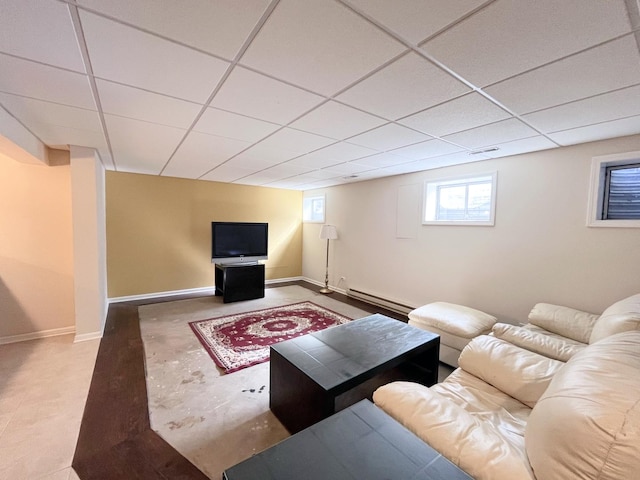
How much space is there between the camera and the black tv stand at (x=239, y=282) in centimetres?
449

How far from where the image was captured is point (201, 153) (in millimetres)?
3078

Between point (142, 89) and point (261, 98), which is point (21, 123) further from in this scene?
point (261, 98)

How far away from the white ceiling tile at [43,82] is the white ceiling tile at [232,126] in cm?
69

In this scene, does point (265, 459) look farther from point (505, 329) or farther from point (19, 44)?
point (505, 329)

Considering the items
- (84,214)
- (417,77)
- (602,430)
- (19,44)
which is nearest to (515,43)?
(417,77)

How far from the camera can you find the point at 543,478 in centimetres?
79

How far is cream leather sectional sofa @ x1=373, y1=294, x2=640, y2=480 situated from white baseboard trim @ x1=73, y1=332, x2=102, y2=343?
11.0ft

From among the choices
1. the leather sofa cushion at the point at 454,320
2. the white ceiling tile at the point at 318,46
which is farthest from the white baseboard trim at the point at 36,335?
the leather sofa cushion at the point at 454,320

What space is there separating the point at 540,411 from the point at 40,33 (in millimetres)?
2462

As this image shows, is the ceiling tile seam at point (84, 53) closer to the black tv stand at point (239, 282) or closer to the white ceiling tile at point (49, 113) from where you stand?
the white ceiling tile at point (49, 113)

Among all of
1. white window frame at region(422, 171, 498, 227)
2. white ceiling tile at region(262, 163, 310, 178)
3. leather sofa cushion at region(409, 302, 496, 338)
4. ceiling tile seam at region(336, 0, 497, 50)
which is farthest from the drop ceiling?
leather sofa cushion at region(409, 302, 496, 338)

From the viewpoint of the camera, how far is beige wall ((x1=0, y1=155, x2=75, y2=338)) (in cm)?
291

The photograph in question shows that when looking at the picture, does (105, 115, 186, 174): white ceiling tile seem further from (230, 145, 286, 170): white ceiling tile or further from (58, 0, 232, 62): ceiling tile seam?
(58, 0, 232, 62): ceiling tile seam

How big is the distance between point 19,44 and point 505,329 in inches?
137
